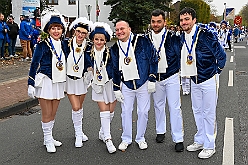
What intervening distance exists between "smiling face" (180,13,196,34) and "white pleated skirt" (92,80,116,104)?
4.32 feet

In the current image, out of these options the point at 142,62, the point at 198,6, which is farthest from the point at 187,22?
the point at 198,6

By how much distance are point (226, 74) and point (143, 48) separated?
342 inches

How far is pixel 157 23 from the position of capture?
480 cm

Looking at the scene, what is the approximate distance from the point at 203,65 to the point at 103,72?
140 centimetres

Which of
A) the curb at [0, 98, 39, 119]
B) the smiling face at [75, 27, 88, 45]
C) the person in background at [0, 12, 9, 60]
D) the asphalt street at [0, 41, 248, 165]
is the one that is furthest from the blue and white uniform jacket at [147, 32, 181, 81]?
the person in background at [0, 12, 9, 60]

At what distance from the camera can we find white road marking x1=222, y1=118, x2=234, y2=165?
4.60 metres

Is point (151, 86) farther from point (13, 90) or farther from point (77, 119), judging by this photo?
point (13, 90)

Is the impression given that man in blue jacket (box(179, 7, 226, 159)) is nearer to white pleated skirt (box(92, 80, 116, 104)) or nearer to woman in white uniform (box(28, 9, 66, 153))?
white pleated skirt (box(92, 80, 116, 104))

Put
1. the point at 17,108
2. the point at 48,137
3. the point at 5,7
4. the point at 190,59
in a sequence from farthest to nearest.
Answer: the point at 5,7 → the point at 17,108 → the point at 48,137 → the point at 190,59

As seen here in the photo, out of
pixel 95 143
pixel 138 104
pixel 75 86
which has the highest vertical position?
pixel 75 86

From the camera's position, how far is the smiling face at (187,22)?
4.50 meters

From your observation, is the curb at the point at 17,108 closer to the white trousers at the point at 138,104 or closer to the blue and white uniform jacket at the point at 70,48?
the blue and white uniform jacket at the point at 70,48

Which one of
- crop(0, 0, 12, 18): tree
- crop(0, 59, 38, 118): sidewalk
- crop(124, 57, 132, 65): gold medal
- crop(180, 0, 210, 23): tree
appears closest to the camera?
crop(124, 57, 132, 65): gold medal

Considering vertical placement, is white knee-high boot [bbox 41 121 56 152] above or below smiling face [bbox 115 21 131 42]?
below
